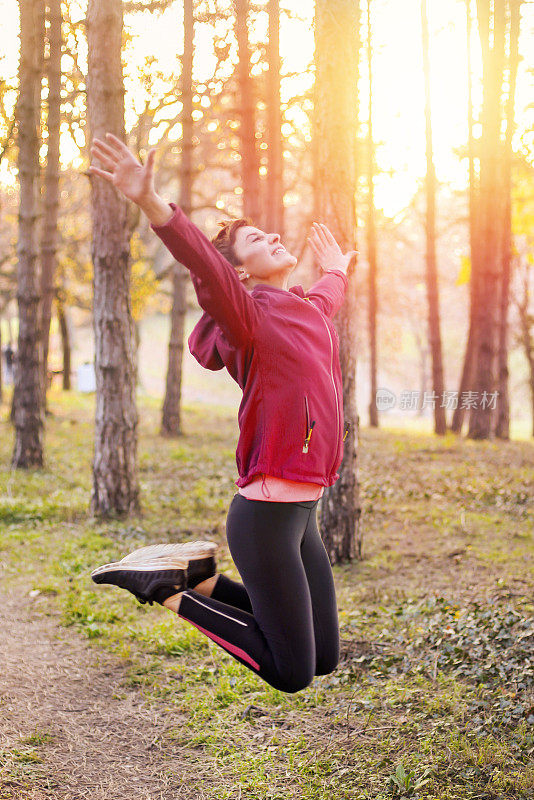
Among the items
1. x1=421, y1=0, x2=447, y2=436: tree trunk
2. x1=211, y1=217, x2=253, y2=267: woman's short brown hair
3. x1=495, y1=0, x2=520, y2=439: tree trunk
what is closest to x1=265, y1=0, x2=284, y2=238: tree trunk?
x1=421, y1=0, x2=447, y2=436: tree trunk

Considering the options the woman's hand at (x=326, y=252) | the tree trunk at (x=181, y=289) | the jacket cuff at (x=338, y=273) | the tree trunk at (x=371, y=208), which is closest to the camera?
the jacket cuff at (x=338, y=273)

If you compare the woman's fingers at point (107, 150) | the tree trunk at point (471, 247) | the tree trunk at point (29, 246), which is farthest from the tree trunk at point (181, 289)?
the woman's fingers at point (107, 150)

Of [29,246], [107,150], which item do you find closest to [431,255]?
[29,246]

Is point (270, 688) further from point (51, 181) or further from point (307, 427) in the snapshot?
point (51, 181)

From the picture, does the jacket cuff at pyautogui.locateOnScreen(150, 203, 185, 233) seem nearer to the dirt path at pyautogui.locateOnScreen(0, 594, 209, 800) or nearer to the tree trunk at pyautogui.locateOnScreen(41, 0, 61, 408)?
the dirt path at pyautogui.locateOnScreen(0, 594, 209, 800)

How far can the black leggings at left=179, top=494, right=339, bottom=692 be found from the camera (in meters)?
3.27

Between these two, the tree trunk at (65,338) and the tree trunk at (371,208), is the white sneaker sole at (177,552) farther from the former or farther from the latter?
the tree trunk at (65,338)

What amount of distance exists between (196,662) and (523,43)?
651 inches

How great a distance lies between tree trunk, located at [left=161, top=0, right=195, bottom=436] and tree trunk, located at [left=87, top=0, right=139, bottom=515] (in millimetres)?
6385

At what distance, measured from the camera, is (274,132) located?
14.9 metres

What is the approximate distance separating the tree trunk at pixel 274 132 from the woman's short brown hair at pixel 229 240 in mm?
10499

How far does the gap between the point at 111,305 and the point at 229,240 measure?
5.73 meters

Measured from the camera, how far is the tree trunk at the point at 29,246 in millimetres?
11750

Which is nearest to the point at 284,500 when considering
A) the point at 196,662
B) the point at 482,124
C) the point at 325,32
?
the point at 196,662
